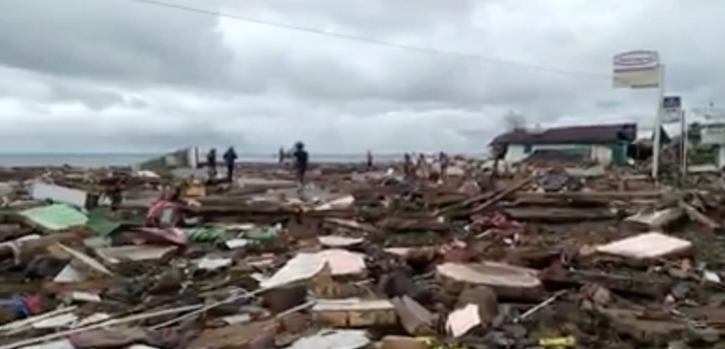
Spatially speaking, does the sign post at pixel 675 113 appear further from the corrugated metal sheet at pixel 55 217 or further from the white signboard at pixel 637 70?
the corrugated metal sheet at pixel 55 217

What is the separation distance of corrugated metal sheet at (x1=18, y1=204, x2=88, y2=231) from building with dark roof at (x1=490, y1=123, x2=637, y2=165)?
33934 mm

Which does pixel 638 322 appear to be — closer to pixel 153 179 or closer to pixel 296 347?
pixel 296 347

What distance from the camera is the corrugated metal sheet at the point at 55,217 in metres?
15.0

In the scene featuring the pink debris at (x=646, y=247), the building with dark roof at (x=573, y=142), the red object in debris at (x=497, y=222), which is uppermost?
the building with dark roof at (x=573, y=142)

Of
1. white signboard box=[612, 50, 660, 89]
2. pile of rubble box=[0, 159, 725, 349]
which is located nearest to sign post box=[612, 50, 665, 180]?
white signboard box=[612, 50, 660, 89]

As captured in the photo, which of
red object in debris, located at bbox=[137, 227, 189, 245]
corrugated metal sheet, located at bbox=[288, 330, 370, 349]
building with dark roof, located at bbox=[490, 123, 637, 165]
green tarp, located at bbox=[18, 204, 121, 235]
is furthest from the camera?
building with dark roof, located at bbox=[490, 123, 637, 165]

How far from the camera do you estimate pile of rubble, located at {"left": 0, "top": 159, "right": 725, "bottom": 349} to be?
8.26 m

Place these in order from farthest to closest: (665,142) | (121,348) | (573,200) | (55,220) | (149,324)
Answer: (665,142) < (573,200) < (55,220) < (149,324) < (121,348)

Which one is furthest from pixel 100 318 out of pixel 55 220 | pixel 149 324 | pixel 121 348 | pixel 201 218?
pixel 201 218

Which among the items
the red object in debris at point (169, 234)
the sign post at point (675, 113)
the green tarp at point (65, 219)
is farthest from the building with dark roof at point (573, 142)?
the red object in debris at point (169, 234)

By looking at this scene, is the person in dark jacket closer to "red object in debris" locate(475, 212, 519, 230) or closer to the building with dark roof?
the building with dark roof

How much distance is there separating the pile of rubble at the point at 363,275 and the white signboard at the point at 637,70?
1005cm

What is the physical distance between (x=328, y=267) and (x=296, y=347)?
2.67m

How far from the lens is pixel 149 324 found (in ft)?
27.8
